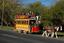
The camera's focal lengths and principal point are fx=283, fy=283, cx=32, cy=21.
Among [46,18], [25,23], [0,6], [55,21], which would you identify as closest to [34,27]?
[25,23]

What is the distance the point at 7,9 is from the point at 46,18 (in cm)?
2019

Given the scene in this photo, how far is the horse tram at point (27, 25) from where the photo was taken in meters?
42.1

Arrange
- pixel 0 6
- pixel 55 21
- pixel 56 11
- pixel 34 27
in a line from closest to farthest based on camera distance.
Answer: pixel 34 27, pixel 56 11, pixel 55 21, pixel 0 6

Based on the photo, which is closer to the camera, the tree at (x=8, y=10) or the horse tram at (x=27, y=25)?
the horse tram at (x=27, y=25)

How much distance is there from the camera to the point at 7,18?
82.2 meters

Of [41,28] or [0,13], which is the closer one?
[41,28]

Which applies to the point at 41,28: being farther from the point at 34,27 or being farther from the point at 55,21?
the point at 55,21

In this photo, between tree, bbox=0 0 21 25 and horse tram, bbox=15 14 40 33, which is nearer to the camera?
horse tram, bbox=15 14 40 33

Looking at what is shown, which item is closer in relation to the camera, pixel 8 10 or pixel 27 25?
pixel 27 25

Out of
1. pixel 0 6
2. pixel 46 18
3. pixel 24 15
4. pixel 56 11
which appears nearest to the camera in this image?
pixel 24 15

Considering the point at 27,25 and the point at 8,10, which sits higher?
the point at 8,10

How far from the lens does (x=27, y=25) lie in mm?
42281

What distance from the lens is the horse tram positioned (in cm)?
4212

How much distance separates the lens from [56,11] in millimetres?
53094
